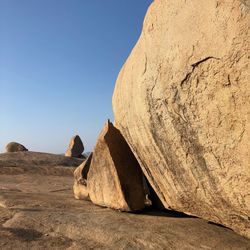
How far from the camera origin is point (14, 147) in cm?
2522

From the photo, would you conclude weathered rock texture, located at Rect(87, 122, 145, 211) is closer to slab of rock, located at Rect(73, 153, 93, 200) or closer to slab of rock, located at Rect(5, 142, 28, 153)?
slab of rock, located at Rect(73, 153, 93, 200)

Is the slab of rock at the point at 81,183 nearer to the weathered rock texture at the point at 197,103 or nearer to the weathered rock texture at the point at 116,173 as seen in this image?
the weathered rock texture at the point at 116,173

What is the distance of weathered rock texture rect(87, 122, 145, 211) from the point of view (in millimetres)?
6168

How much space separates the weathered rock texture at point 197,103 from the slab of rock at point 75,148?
18751mm

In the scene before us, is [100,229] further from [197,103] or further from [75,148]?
[75,148]

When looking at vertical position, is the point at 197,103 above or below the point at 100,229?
above

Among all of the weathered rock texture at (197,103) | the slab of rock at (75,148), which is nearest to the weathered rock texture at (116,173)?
the weathered rock texture at (197,103)

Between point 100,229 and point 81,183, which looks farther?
point 81,183

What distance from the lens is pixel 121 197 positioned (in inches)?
242

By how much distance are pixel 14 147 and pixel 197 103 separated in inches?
899

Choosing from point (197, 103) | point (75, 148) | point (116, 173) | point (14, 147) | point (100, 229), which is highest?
point (14, 147)

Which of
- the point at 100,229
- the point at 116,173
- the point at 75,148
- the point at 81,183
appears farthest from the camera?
the point at 75,148

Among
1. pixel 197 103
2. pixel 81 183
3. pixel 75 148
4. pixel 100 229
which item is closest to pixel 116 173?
pixel 100 229

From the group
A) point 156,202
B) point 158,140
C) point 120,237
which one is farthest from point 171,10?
point 156,202
